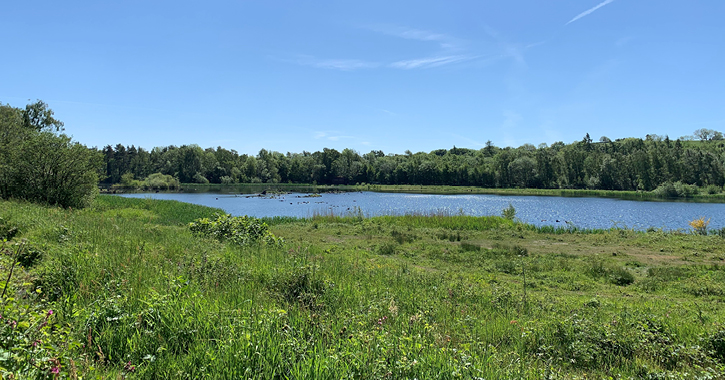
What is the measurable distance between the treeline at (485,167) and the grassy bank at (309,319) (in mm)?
105939

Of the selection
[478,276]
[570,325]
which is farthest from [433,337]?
[478,276]

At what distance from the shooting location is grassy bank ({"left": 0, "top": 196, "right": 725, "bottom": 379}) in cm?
348

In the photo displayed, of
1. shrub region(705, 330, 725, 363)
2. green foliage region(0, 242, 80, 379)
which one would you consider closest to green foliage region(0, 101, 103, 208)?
green foliage region(0, 242, 80, 379)

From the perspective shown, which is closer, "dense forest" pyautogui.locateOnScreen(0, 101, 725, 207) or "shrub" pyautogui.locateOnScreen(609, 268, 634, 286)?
"shrub" pyautogui.locateOnScreen(609, 268, 634, 286)

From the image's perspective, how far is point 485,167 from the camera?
134 m

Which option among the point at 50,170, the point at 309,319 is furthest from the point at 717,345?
the point at 50,170

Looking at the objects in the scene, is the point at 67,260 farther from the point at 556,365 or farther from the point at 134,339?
the point at 556,365

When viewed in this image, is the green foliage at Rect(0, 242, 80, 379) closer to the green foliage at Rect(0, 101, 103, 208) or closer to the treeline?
the green foliage at Rect(0, 101, 103, 208)

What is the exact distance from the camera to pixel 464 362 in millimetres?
3783

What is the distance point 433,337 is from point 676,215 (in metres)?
54.1

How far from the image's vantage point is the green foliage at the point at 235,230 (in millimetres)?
13422

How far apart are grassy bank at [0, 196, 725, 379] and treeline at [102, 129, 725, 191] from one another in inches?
4171

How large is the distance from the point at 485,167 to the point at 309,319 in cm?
13737

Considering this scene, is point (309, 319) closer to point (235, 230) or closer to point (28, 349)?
point (28, 349)
